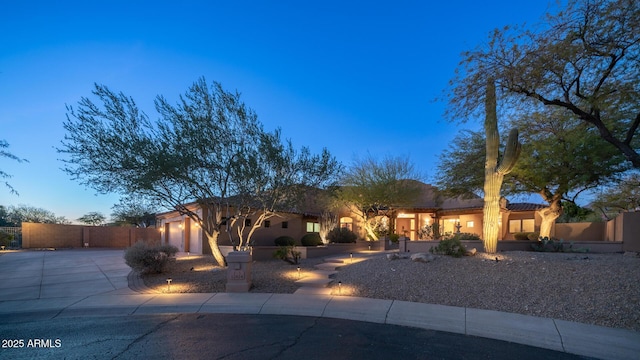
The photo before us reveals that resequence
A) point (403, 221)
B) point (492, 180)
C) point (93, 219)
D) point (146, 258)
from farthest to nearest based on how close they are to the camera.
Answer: point (93, 219)
point (403, 221)
point (492, 180)
point (146, 258)

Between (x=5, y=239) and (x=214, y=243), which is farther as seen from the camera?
(x=5, y=239)

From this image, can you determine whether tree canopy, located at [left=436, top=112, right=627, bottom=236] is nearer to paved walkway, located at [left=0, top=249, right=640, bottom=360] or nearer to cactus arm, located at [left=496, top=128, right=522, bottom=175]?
cactus arm, located at [left=496, top=128, right=522, bottom=175]

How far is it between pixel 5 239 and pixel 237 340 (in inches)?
1099

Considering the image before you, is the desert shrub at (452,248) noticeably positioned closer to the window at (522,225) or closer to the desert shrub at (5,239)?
the window at (522,225)

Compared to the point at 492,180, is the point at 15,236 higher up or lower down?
lower down

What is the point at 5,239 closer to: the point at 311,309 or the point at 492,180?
the point at 311,309

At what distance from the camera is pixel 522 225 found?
27875mm

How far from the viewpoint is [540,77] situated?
967 cm

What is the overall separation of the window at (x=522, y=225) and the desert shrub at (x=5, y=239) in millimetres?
38242

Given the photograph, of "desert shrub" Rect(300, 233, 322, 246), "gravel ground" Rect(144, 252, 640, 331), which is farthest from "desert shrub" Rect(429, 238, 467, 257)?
"desert shrub" Rect(300, 233, 322, 246)

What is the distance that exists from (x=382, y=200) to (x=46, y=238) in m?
26.0

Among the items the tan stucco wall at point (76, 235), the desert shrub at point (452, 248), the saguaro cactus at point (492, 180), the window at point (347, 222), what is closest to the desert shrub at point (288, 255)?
the desert shrub at point (452, 248)

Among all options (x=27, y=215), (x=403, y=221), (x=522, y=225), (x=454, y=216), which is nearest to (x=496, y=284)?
(x=522, y=225)

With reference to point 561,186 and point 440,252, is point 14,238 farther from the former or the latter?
point 561,186
